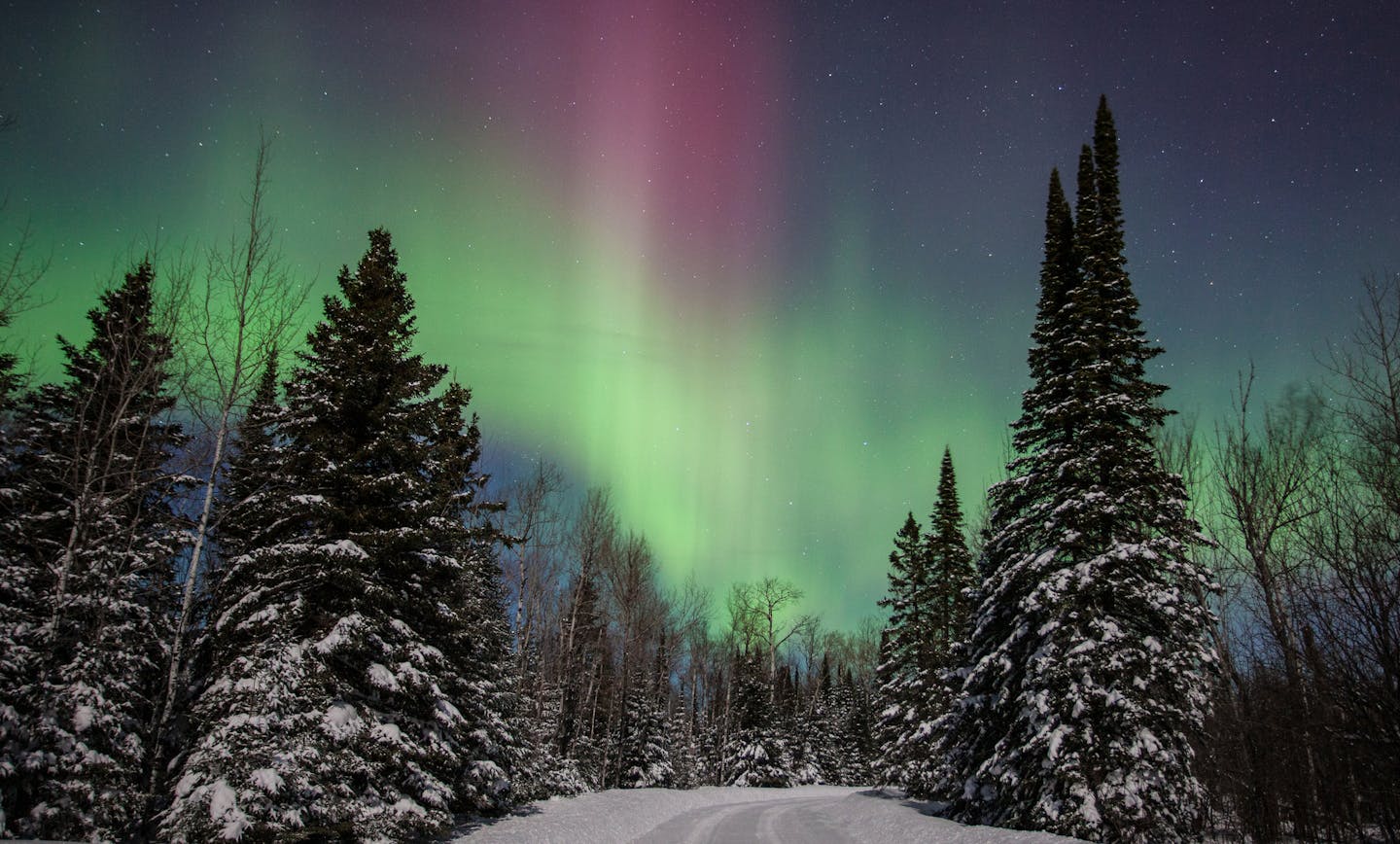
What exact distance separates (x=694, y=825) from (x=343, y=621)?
14.8 meters

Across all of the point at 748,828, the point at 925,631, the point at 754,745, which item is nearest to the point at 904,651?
the point at 925,631

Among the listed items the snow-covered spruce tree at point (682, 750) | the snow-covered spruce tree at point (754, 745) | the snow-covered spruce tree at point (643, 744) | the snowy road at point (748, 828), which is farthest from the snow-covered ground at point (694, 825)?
the snow-covered spruce tree at point (754, 745)

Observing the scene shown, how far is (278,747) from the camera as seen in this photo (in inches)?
456

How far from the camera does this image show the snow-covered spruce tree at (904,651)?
32.6 meters

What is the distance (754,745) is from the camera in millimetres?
52656

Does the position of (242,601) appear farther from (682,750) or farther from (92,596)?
(682,750)

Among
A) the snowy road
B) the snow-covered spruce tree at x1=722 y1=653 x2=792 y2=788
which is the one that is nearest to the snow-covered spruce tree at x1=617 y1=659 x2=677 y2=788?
the snow-covered spruce tree at x1=722 y1=653 x2=792 y2=788

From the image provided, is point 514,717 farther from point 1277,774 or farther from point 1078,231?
point 1078,231

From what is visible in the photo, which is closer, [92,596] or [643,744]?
[92,596]

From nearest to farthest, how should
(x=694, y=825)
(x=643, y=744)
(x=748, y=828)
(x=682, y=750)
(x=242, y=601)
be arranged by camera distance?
(x=242, y=601) → (x=748, y=828) → (x=694, y=825) → (x=643, y=744) → (x=682, y=750)

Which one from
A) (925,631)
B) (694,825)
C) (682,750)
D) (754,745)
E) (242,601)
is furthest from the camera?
(754,745)

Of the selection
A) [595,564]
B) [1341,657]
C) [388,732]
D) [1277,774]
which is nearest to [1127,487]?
[1277,774]

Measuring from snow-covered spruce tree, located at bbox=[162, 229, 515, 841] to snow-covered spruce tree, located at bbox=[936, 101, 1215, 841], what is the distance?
14453mm

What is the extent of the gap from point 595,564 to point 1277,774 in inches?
1192
